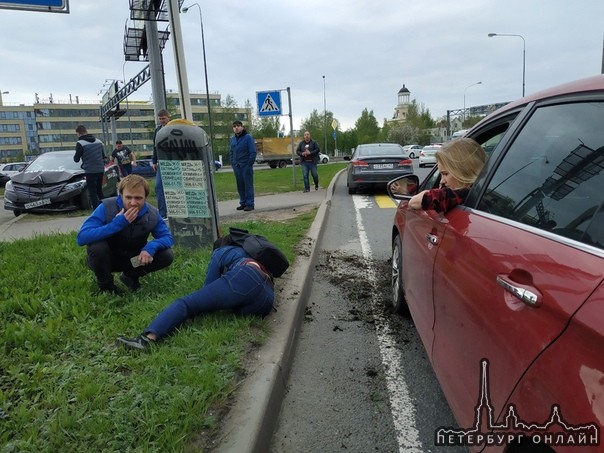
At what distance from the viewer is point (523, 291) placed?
132cm

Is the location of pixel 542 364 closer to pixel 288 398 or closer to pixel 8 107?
pixel 288 398

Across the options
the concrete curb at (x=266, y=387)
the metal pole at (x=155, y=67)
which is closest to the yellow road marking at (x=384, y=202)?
the concrete curb at (x=266, y=387)

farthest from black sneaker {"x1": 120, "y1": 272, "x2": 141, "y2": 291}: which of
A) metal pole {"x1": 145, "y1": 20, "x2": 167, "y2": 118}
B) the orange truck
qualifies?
the orange truck

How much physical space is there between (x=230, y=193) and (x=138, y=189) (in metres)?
Answer: 9.67

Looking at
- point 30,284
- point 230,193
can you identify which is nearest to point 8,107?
point 230,193

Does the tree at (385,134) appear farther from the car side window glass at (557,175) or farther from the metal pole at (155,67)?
the car side window glass at (557,175)

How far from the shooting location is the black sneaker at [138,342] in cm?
286

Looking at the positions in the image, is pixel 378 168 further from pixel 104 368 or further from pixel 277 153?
pixel 277 153

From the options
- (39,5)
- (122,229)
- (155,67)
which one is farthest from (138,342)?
(155,67)

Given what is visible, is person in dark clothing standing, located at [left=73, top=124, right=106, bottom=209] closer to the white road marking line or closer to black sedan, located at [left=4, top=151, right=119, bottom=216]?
black sedan, located at [left=4, top=151, right=119, bottom=216]

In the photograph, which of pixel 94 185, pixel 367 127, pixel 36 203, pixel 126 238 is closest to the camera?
pixel 126 238

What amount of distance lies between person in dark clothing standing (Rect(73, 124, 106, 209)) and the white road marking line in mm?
7946

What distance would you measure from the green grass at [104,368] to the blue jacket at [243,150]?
201 inches

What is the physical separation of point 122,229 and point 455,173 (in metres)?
2.70
